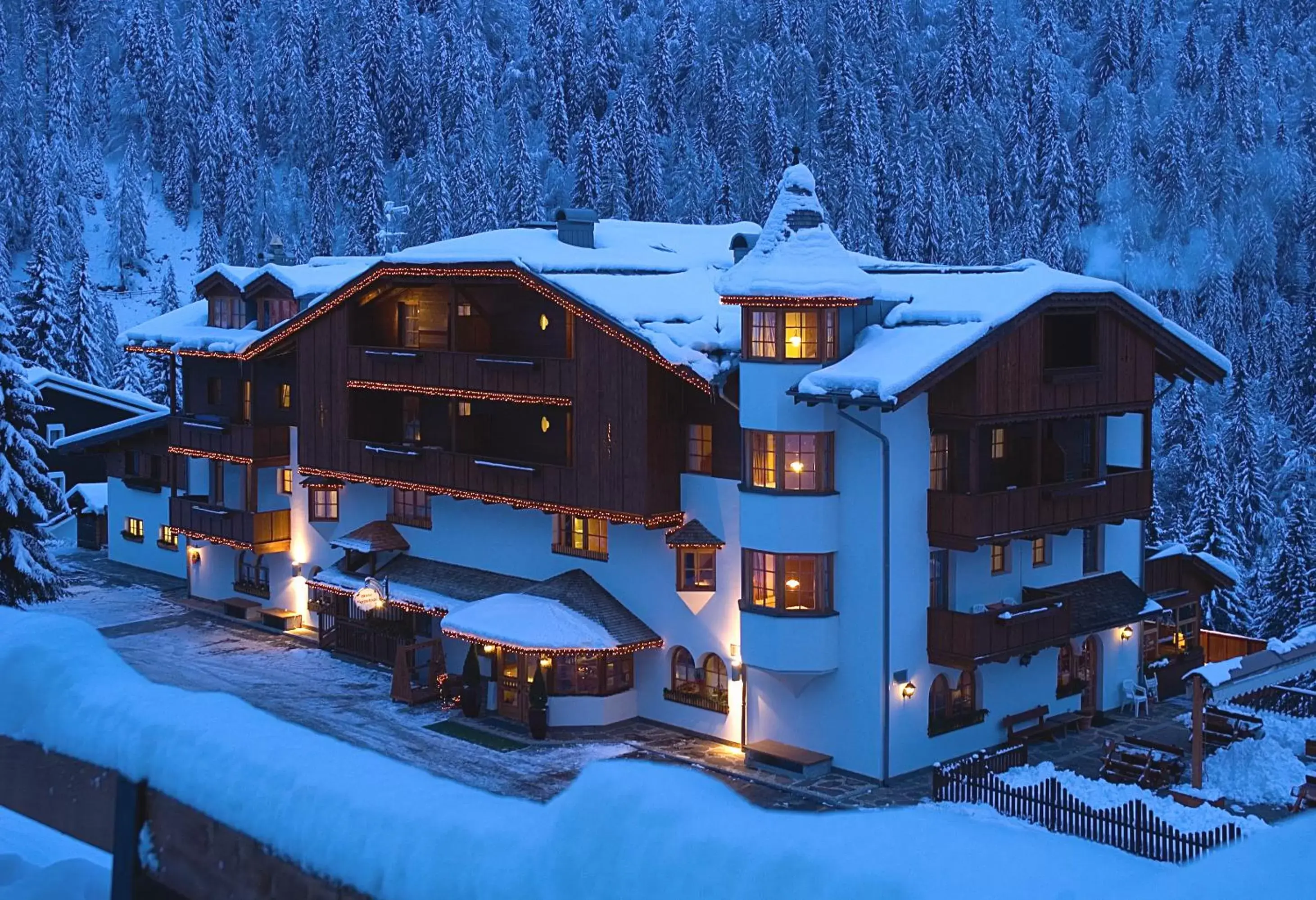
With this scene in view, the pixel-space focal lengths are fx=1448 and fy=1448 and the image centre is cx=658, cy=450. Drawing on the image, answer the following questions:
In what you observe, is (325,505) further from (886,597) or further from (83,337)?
(83,337)

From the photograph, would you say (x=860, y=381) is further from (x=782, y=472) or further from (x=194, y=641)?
(x=194, y=641)

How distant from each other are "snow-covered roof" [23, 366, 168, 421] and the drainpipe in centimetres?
4154

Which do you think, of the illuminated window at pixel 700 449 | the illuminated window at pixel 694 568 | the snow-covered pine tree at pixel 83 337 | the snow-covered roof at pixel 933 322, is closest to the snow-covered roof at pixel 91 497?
the snow-covered pine tree at pixel 83 337

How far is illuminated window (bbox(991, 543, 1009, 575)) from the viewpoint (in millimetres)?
33031

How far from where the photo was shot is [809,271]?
30.6 m

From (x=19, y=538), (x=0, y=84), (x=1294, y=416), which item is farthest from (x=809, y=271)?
(x=0, y=84)

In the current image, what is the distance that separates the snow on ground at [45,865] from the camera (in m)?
5.48

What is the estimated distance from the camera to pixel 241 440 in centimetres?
4475

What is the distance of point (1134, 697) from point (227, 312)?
31.3 m

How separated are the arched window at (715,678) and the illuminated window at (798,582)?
9.58 feet

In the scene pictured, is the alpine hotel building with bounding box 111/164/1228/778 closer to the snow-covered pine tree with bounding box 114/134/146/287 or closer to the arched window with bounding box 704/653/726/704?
the arched window with bounding box 704/653/726/704

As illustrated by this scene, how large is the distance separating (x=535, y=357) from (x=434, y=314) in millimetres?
5992

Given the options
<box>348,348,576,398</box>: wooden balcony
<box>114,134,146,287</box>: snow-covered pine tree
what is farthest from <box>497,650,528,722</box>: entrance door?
<box>114,134,146,287</box>: snow-covered pine tree

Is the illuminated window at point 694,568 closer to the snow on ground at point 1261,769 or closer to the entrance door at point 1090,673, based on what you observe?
the entrance door at point 1090,673
